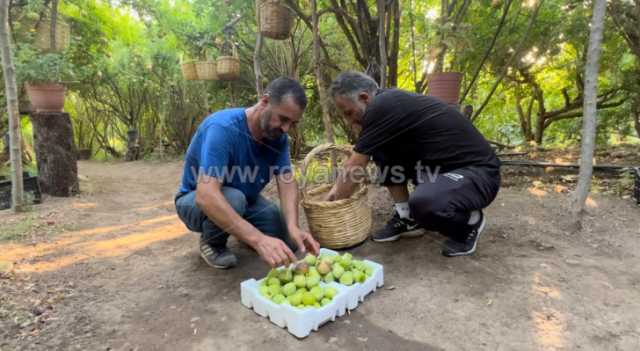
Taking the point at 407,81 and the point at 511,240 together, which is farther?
the point at 407,81

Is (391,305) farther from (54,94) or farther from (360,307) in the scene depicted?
(54,94)

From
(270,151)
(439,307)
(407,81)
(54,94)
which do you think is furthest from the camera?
(407,81)

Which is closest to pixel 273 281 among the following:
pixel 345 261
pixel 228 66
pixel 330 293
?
pixel 330 293

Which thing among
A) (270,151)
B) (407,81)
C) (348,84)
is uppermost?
(407,81)

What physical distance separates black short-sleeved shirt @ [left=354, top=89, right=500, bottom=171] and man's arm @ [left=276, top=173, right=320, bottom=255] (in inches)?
19.3

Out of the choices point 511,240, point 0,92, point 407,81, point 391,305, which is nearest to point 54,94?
point 0,92

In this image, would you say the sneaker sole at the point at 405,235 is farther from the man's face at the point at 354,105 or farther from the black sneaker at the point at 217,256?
the black sneaker at the point at 217,256

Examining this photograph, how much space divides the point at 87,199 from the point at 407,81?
17.9 feet

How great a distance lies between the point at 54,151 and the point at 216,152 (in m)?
3.40

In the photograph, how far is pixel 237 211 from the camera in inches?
82.4

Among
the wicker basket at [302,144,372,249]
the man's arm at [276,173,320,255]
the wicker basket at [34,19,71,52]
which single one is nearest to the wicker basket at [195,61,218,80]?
the wicker basket at [34,19,71,52]

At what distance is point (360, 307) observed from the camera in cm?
183

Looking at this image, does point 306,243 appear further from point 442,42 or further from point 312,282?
point 442,42

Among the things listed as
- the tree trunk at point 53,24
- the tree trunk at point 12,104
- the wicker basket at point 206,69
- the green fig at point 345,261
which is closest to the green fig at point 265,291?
the green fig at point 345,261
